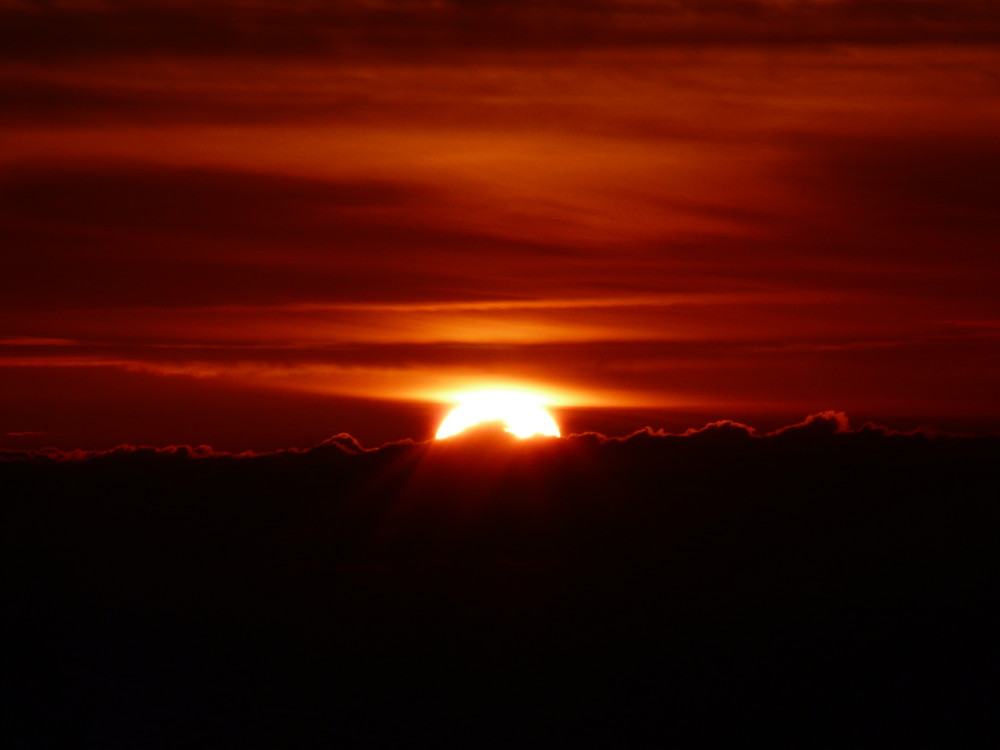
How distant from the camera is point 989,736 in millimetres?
197375

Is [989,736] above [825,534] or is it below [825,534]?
below

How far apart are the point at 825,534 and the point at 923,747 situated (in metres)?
37.3

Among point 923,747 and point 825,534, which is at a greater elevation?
point 825,534

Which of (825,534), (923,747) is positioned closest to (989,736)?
(923,747)

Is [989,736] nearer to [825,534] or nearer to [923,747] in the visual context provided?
[923,747]

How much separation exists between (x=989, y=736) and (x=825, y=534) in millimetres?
40441

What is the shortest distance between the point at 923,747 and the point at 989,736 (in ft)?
33.4

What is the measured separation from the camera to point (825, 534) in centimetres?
19950

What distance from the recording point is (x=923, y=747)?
200 meters
